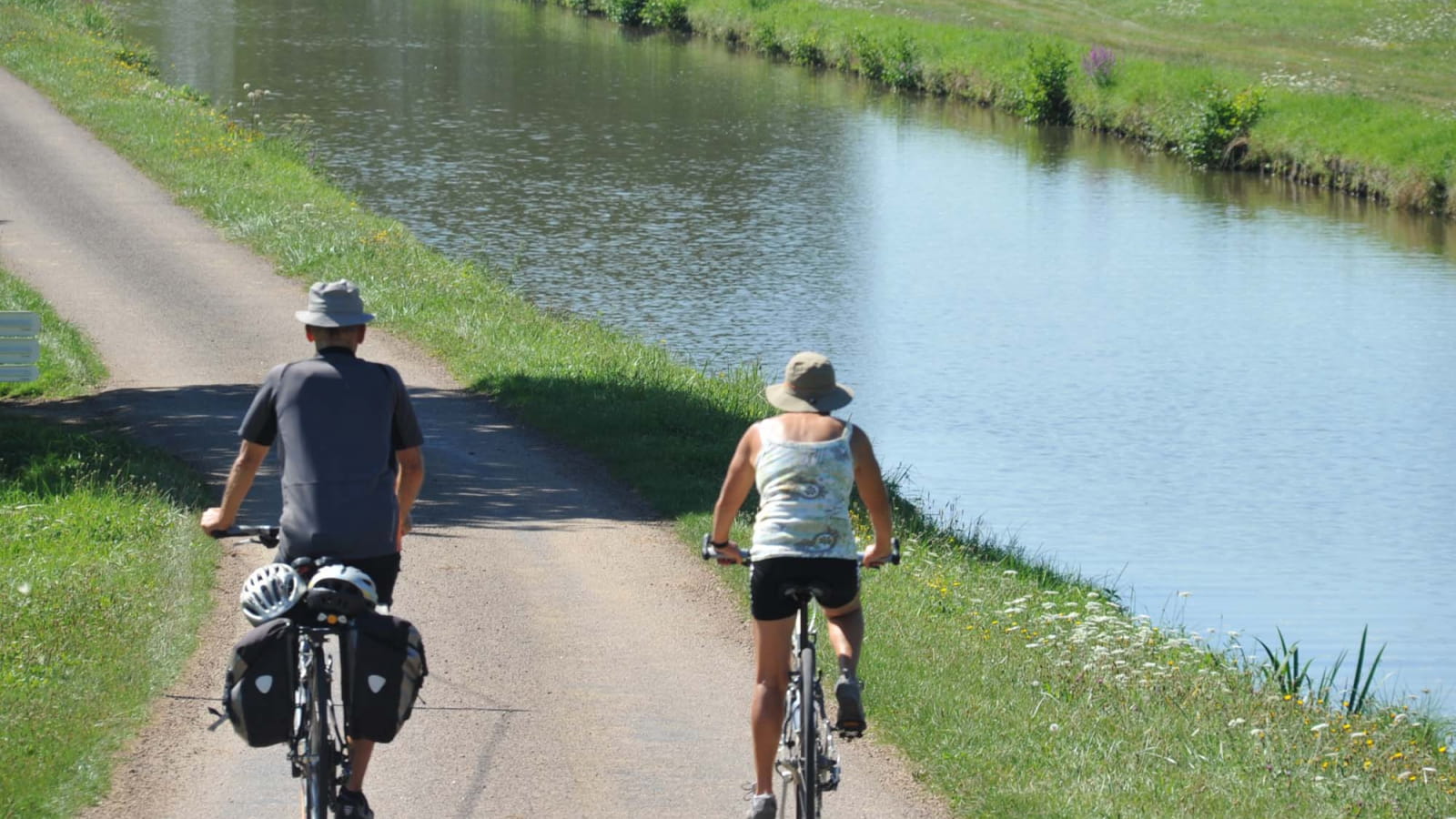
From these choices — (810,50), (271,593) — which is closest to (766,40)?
(810,50)

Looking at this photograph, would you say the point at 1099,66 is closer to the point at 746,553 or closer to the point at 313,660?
the point at 746,553

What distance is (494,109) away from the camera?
4400cm

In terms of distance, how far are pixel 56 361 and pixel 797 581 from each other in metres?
12.7

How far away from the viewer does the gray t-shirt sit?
6.23 m

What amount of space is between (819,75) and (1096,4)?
1381 centimetres

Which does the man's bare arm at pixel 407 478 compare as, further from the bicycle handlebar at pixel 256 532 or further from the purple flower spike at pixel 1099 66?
the purple flower spike at pixel 1099 66

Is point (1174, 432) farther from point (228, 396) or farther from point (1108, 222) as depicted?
point (1108, 222)

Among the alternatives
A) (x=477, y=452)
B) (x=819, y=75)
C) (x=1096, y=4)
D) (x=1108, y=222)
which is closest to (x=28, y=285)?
(x=477, y=452)

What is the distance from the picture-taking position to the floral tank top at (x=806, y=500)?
6.38 meters

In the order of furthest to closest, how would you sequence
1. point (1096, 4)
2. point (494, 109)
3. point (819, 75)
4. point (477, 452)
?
point (1096, 4) → point (819, 75) → point (494, 109) → point (477, 452)

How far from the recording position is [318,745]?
6.09 metres

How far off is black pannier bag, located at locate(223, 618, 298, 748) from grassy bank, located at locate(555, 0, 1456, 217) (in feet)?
107

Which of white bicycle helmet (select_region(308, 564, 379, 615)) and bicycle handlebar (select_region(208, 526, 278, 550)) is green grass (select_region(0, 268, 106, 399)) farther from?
white bicycle helmet (select_region(308, 564, 379, 615))

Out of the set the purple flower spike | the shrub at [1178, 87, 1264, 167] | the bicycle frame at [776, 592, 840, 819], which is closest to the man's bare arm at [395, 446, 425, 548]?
the bicycle frame at [776, 592, 840, 819]
